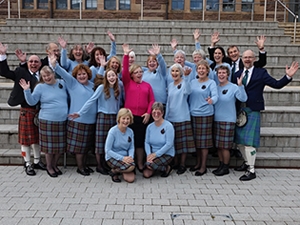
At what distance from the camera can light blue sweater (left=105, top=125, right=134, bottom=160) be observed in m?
4.73

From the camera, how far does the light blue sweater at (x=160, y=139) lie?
4.89 meters

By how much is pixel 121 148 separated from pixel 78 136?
2.28ft

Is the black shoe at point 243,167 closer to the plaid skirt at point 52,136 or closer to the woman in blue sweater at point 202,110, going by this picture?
the woman in blue sweater at point 202,110

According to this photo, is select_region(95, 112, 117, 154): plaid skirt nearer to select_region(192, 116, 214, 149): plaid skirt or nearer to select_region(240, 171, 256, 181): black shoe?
select_region(192, 116, 214, 149): plaid skirt

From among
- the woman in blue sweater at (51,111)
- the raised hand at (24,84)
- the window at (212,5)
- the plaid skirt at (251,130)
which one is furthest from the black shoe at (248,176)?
the window at (212,5)

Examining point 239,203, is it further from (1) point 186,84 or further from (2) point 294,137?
(2) point 294,137

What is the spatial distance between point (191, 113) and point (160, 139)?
25.6 inches

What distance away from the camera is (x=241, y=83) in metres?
4.75

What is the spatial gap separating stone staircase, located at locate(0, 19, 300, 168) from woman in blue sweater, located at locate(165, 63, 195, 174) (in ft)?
1.67

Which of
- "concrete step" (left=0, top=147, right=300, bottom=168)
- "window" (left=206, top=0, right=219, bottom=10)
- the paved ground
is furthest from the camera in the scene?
"window" (left=206, top=0, right=219, bottom=10)

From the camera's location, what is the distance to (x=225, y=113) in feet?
16.4

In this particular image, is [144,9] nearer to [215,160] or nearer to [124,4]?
[124,4]

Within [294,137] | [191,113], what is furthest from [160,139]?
[294,137]

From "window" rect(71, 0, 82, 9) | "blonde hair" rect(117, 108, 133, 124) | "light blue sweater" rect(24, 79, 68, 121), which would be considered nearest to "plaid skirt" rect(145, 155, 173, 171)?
"blonde hair" rect(117, 108, 133, 124)
